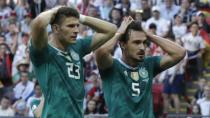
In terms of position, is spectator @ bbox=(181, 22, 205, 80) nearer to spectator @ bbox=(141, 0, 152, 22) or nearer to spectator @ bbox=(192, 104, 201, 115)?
spectator @ bbox=(141, 0, 152, 22)

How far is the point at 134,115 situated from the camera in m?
9.88

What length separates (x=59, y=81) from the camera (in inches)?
363

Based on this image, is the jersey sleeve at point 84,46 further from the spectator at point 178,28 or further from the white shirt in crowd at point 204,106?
the spectator at point 178,28

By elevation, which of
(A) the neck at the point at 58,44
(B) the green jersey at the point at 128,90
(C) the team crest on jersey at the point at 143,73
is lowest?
(B) the green jersey at the point at 128,90

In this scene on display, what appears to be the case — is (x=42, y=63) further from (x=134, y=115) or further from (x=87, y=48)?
(x=134, y=115)

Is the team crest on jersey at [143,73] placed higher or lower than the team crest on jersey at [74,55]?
lower

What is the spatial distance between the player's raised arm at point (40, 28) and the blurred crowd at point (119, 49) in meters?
8.68

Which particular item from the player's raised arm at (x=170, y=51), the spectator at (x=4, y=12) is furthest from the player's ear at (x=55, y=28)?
the spectator at (x=4, y=12)

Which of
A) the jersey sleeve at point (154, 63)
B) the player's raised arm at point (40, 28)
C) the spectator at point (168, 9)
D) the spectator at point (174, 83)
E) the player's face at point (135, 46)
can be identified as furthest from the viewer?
the spectator at point (168, 9)

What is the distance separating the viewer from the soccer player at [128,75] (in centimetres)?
995

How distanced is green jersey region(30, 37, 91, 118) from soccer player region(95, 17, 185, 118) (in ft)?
2.58

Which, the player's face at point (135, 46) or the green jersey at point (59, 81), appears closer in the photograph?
the green jersey at point (59, 81)

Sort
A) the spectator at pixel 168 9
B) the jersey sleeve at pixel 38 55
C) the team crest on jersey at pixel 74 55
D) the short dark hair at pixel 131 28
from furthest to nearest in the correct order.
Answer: the spectator at pixel 168 9 → the short dark hair at pixel 131 28 → the team crest on jersey at pixel 74 55 → the jersey sleeve at pixel 38 55

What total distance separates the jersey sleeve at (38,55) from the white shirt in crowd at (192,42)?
10.9m
